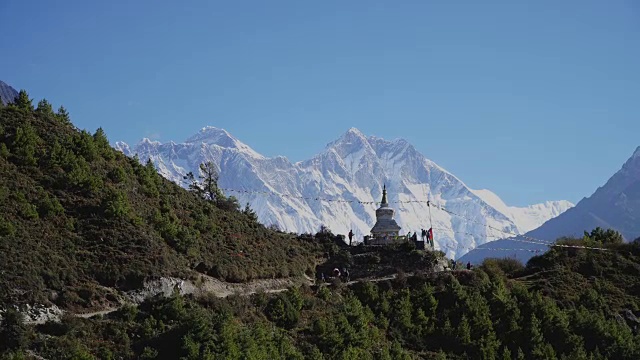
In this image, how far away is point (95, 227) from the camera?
55.2 meters

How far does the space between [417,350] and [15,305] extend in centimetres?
2506

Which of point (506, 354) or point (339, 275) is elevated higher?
point (339, 275)

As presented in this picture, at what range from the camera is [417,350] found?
56.5 metres

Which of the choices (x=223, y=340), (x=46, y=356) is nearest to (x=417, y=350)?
(x=223, y=340)

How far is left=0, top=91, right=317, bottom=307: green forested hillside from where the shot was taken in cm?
4947

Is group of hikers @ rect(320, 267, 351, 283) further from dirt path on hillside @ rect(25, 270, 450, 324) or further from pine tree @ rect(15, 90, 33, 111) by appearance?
pine tree @ rect(15, 90, 33, 111)

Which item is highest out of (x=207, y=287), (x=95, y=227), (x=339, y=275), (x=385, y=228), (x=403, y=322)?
(x=385, y=228)

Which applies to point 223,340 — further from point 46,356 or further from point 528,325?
point 528,325

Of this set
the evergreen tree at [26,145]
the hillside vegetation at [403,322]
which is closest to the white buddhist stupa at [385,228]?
the hillside vegetation at [403,322]

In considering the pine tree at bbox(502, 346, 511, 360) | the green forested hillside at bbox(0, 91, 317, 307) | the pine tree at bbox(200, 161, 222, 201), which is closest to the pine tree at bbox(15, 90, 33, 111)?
the green forested hillside at bbox(0, 91, 317, 307)

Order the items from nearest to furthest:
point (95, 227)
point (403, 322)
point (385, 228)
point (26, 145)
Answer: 1. point (95, 227)
2. point (403, 322)
3. point (26, 145)
4. point (385, 228)

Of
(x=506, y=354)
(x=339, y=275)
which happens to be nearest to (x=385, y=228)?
(x=339, y=275)

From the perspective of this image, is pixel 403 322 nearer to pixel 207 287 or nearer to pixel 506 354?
pixel 506 354

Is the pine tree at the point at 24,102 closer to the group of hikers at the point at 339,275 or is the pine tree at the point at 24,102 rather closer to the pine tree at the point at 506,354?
the group of hikers at the point at 339,275
